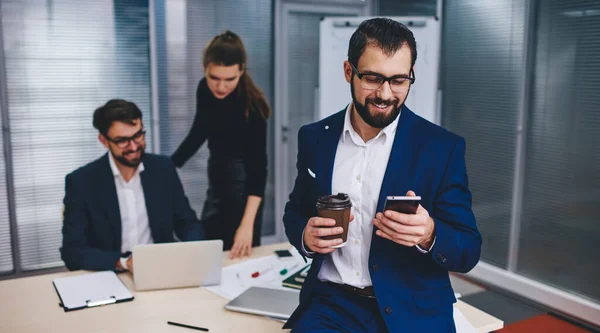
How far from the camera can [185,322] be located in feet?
5.68

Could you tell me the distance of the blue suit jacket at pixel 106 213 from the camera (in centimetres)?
227

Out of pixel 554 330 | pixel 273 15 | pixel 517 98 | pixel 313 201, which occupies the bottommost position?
pixel 554 330

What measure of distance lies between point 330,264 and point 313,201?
0.21 meters

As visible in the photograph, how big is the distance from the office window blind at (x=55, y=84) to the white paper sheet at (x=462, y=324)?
3182 mm

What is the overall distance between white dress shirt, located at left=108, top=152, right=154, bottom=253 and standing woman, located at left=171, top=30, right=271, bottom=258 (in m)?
0.67

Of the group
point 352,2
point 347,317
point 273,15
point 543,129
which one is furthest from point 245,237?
point 352,2

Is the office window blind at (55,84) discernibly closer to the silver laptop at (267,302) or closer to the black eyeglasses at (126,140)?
the black eyeglasses at (126,140)

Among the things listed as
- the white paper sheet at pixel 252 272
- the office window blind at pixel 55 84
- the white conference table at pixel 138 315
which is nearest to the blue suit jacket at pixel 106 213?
the white conference table at pixel 138 315

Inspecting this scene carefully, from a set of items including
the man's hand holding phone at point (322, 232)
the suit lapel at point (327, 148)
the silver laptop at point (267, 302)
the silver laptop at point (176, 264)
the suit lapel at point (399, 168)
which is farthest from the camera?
the silver laptop at point (176, 264)

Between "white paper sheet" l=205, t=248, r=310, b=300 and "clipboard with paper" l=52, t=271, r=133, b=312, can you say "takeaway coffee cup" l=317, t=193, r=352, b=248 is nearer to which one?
"white paper sheet" l=205, t=248, r=310, b=300

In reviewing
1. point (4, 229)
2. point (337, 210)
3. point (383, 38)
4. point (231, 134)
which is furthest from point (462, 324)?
point (4, 229)

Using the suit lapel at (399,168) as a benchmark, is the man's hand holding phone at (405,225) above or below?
below

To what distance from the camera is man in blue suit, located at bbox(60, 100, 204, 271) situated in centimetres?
243

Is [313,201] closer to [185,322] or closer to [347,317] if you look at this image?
[347,317]
